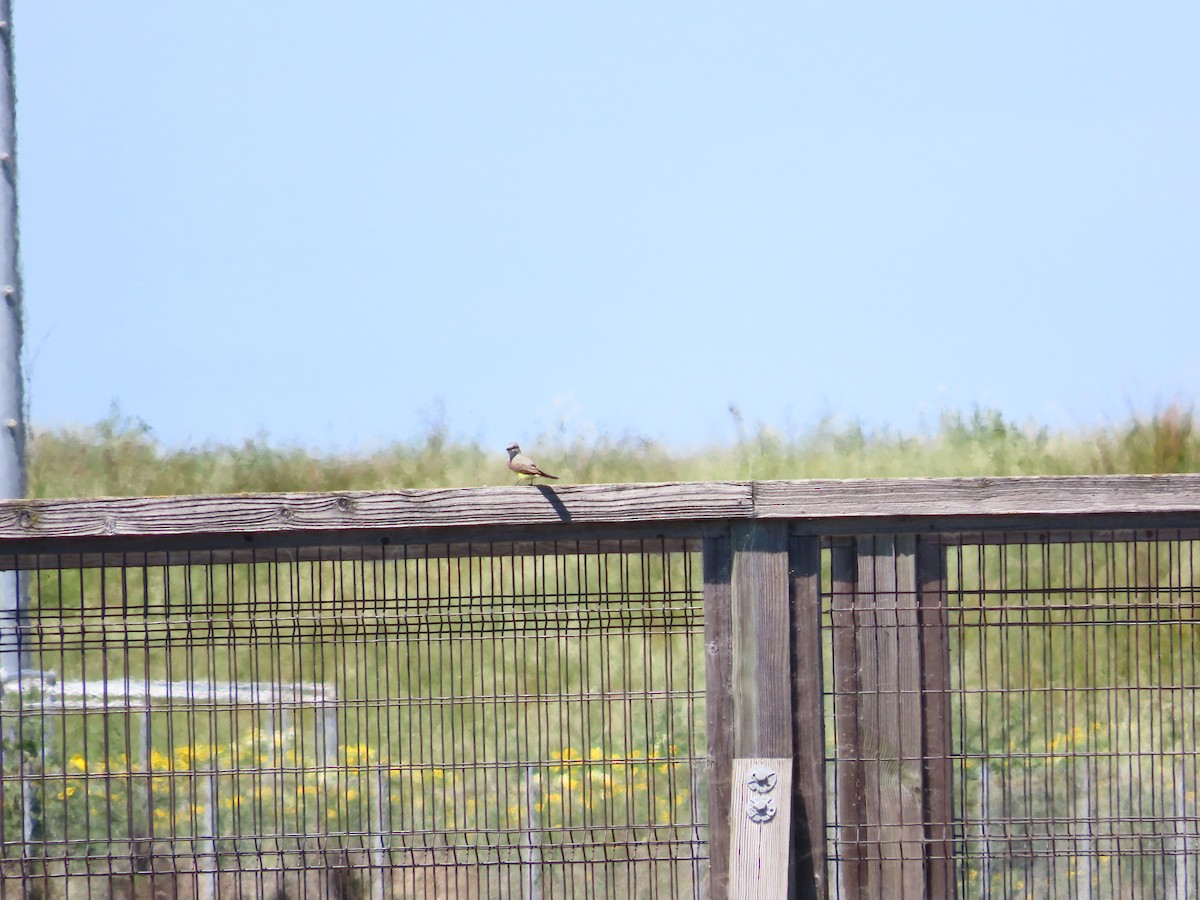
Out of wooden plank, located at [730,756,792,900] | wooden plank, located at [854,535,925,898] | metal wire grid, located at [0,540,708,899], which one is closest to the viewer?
wooden plank, located at [730,756,792,900]

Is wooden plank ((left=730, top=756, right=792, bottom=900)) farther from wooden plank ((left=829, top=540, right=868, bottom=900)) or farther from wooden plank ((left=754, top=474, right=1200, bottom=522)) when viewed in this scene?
wooden plank ((left=754, top=474, right=1200, bottom=522))

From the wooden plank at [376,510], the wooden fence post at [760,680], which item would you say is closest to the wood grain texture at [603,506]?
the wooden plank at [376,510]

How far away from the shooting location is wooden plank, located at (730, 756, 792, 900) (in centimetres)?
340

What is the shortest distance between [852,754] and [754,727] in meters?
0.36

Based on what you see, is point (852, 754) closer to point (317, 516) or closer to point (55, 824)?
point (317, 516)

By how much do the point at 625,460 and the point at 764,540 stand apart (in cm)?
852

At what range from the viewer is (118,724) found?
8.95m

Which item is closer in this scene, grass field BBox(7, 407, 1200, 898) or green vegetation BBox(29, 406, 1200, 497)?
grass field BBox(7, 407, 1200, 898)

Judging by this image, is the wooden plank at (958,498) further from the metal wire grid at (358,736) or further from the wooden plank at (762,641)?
the metal wire grid at (358,736)

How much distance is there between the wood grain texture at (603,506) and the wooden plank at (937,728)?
38 centimetres

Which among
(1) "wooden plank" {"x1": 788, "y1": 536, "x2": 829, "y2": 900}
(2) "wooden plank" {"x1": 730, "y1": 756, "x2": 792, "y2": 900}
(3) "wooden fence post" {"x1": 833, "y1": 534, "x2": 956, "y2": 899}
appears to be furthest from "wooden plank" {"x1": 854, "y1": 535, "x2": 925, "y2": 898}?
(2) "wooden plank" {"x1": 730, "y1": 756, "x2": 792, "y2": 900}

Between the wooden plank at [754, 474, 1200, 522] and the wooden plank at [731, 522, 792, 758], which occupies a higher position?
the wooden plank at [754, 474, 1200, 522]

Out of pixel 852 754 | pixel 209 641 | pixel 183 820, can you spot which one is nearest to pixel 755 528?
pixel 852 754

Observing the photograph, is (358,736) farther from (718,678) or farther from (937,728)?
(937,728)
